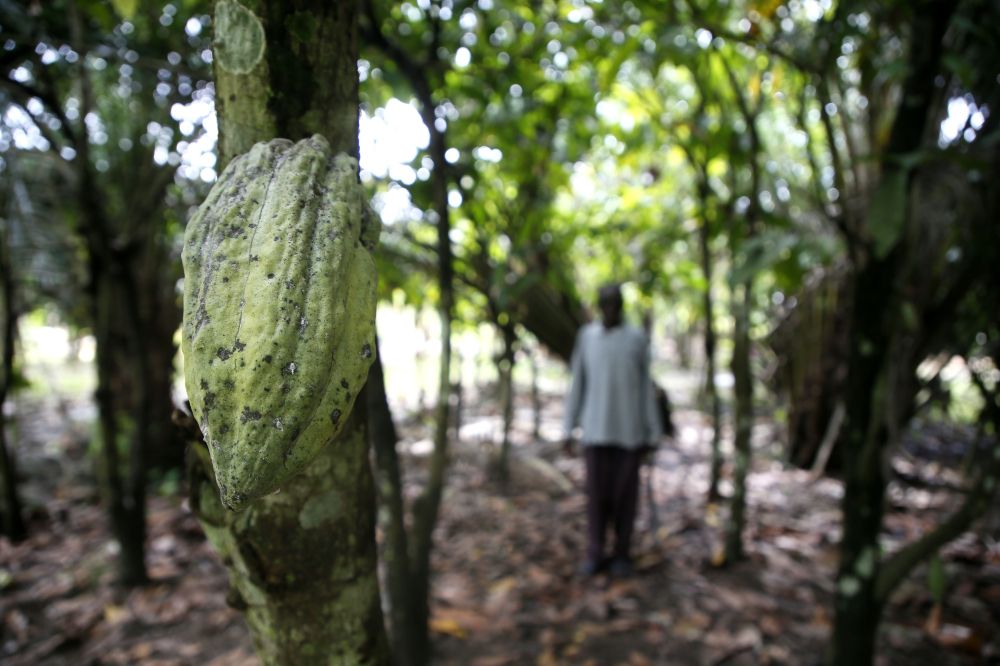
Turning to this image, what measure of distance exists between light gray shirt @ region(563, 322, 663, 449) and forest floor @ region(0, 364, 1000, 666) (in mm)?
413

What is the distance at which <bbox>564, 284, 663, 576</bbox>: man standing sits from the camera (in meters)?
2.76

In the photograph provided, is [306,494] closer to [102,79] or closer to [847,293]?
[102,79]

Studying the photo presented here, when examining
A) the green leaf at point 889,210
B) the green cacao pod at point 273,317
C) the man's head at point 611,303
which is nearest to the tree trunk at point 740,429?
the man's head at point 611,303

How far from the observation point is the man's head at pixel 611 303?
8.99 ft

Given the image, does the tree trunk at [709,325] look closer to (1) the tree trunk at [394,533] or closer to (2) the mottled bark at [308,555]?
(1) the tree trunk at [394,533]

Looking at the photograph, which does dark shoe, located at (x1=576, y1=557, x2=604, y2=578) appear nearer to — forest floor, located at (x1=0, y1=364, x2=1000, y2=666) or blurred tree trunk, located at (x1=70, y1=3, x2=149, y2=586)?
forest floor, located at (x1=0, y1=364, x2=1000, y2=666)

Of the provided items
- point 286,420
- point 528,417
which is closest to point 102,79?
point 286,420

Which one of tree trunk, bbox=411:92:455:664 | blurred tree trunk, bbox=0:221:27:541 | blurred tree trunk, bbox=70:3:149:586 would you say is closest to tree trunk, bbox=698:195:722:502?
tree trunk, bbox=411:92:455:664

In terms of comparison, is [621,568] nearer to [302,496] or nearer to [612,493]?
[612,493]

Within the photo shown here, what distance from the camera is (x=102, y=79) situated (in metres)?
3.02

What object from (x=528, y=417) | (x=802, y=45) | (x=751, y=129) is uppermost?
(x=802, y=45)

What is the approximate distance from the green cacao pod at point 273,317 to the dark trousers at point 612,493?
98.7 inches

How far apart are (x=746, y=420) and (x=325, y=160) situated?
2.68m

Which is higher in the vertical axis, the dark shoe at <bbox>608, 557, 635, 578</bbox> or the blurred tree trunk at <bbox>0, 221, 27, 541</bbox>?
the blurred tree trunk at <bbox>0, 221, 27, 541</bbox>
